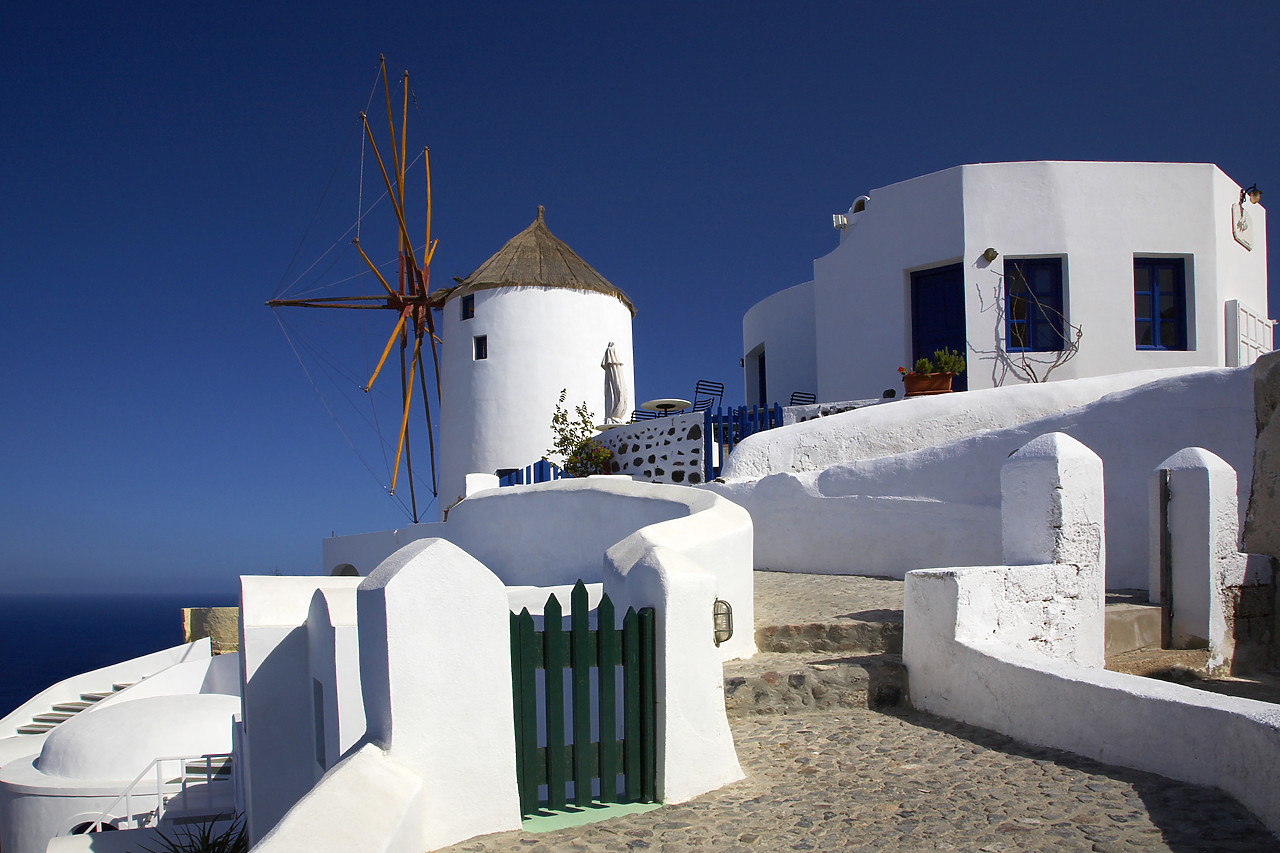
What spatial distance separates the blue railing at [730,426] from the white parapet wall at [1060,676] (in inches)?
312

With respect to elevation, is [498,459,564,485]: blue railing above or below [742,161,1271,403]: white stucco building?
below

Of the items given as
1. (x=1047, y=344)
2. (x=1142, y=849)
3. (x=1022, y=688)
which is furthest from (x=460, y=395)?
(x=1142, y=849)

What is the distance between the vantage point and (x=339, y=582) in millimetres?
5352

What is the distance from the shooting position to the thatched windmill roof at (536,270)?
20562mm

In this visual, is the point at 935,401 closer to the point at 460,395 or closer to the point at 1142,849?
the point at 1142,849

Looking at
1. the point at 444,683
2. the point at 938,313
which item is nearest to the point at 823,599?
the point at 444,683

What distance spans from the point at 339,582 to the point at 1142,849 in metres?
4.18

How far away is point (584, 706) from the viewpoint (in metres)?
3.84

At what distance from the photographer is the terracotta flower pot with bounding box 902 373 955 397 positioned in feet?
41.3

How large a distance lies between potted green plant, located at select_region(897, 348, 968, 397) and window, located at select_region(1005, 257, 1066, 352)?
42.7 inches

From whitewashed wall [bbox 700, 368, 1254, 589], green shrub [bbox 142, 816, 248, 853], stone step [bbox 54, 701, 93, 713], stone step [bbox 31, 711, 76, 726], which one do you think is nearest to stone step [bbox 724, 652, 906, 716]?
whitewashed wall [bbox 700, 368, 1254, 589]

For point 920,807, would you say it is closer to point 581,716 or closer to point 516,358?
point 581,716

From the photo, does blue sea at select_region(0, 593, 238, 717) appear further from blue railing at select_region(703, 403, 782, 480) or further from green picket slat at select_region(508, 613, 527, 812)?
green picket slat at select_region(508, 613, 527, 812)

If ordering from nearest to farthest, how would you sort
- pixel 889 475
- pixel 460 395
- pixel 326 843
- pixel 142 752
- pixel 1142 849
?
pixel 326 843 < pixel 1142 849 < pixel 889 475 < pixel 142 752 < pixel 460 395
